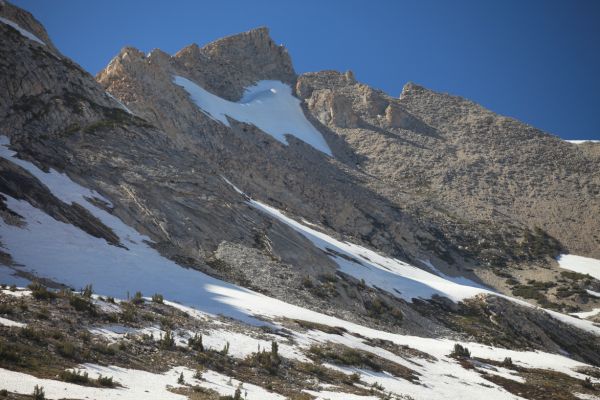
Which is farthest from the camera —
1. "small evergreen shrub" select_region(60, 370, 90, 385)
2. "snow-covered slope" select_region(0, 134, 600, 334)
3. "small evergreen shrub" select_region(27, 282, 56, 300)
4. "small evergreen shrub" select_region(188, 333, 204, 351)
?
"snow-covered slope" select_region(0, 134, 600, 334)

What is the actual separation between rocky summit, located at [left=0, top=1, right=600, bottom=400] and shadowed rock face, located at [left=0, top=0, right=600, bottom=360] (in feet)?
1.22

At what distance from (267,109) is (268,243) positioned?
74.4 metres

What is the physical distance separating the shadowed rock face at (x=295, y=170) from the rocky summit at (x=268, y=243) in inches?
14.6

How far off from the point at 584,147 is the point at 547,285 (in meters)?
62.0

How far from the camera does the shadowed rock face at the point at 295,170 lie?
43.7 meters

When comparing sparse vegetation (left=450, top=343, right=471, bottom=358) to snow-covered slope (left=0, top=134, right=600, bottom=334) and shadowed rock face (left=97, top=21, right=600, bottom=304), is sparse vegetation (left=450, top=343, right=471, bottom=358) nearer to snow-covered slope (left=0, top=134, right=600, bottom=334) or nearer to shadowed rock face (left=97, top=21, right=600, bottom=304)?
snow-covered slope (left=0, top=134, right=600, bottom=334)

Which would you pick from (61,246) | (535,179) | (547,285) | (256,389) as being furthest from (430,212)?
(256,389)

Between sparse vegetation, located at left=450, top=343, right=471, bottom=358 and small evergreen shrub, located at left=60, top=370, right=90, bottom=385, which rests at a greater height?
sparse vegetation, located at left=450, top=343, right=471, bottom=358

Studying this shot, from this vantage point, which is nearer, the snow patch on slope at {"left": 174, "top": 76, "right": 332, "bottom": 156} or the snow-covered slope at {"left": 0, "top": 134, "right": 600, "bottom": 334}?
the snow-covered slope at {"left": 0, "top": 134, "right": 600, "bottom": 334}

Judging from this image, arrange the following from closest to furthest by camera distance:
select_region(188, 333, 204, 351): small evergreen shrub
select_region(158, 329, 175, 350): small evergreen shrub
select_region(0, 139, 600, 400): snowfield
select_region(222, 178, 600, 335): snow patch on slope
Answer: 1. select_region(0, 139, 600, 400): snowfield
2. select_region(158, 329, 175, 350): small evergreen shrub
3. select_region(188, 333, 204, 351): small evergreen shrub
4. select_region(222, 178, 600, 335): snow patch on slope

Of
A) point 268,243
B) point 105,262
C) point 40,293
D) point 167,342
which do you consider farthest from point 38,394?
point 268,243

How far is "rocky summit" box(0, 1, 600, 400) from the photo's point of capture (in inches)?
794

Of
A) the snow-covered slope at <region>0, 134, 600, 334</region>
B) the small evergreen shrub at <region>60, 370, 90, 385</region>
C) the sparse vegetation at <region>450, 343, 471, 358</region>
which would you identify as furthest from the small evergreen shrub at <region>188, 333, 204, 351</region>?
the sparse vegetation at <region>450, 343, 471, 358</region>

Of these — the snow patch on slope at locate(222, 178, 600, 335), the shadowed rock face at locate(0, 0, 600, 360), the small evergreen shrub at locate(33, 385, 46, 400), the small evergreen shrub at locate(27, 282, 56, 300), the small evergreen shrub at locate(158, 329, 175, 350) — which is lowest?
the small evergreen shrub at locate(33, 385, 46, 400)
